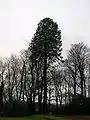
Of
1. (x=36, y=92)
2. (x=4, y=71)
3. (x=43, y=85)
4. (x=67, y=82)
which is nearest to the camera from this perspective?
(x=43, y=85)

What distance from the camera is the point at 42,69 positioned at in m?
42.6

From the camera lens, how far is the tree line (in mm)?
43062

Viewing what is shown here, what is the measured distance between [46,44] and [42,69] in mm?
4603

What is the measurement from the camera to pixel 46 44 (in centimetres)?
4366

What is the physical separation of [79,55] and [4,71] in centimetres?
1546

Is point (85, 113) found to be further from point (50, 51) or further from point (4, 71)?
point (4, 71)

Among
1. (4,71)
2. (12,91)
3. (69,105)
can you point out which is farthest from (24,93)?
(69,105)

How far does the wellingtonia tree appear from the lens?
141ft

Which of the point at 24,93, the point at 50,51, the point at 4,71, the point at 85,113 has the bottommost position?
the point at 85,113

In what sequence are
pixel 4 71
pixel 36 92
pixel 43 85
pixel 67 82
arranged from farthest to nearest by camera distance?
pixel 67 82, pixel 4 71, pixel 36 92, pixel 43 85

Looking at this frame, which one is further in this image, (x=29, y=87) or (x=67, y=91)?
(x=67, y=91)

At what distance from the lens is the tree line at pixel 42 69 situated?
43062 mm

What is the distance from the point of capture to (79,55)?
46250mm

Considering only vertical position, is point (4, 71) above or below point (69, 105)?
above
